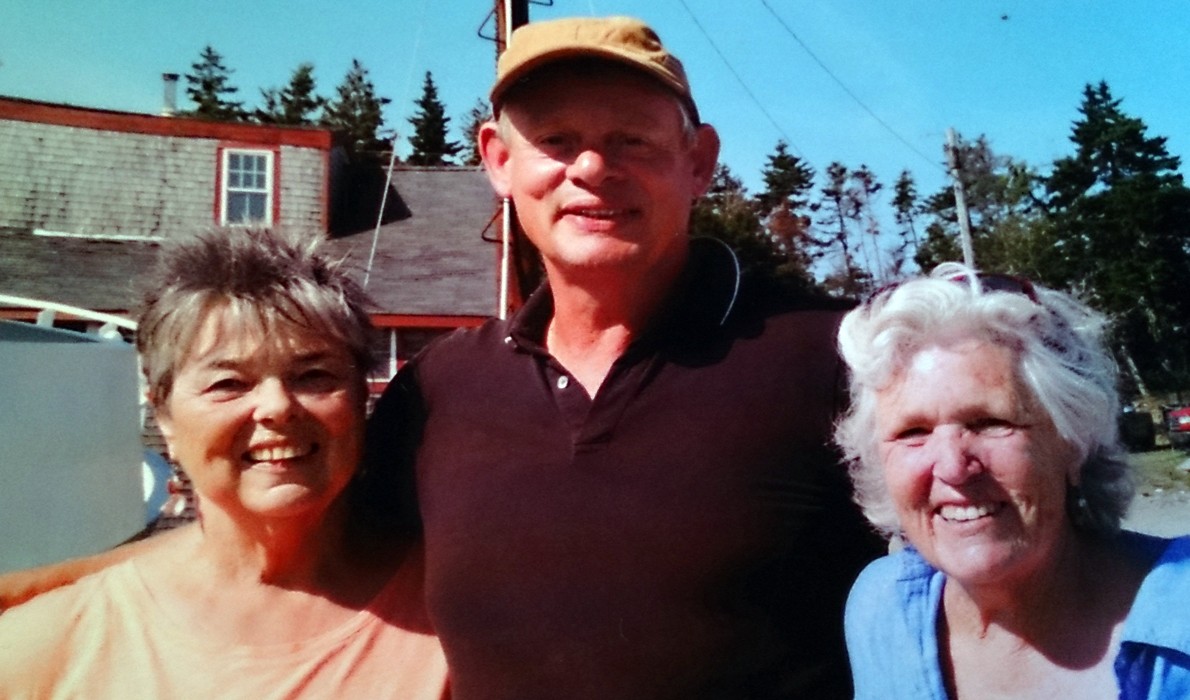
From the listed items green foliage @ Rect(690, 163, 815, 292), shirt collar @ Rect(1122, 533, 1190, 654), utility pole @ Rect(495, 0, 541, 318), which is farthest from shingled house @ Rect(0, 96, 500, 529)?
shirt collar @ Rect(1122, 533, 1190, 654)

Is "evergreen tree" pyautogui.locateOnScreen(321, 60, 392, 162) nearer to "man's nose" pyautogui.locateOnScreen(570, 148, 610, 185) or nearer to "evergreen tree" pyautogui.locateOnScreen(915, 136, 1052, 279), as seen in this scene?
"evergreen tree" pyautogui.locateOnScreen(915, 136, 1052, 279)

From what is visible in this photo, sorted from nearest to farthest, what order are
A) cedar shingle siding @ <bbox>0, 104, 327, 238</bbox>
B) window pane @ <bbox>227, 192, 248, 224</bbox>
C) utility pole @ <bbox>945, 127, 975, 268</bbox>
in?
cedar shingle siding @ <bbox>0, 104, 327, 238</bbox>, window pane @ <bbox>227, 192, 248, 224</bbox>, utility pole @ <bbox>945, 127, 975, 268</bbox>

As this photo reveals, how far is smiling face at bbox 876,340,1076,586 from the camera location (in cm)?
165

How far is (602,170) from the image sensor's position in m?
2.08

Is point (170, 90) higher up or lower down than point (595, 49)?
higher up

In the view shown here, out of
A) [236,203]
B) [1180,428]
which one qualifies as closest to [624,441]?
[236,203]

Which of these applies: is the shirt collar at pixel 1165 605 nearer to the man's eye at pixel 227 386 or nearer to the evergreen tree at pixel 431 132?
the man's eye at pixel 227 386

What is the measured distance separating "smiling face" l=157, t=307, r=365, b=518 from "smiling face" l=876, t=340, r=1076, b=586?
124cm

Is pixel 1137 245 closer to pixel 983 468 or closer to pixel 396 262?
pixel 396 262

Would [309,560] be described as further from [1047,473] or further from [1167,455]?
Answer: [1167,455]

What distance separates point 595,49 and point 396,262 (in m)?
13.4

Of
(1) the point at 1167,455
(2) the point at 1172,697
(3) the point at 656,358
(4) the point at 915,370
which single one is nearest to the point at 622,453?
(3) the point at 656,358

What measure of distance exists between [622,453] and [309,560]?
80cm

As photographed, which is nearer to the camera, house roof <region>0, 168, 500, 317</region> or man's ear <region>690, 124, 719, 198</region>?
man's ear <region>690, 124, 719, 198</region>
